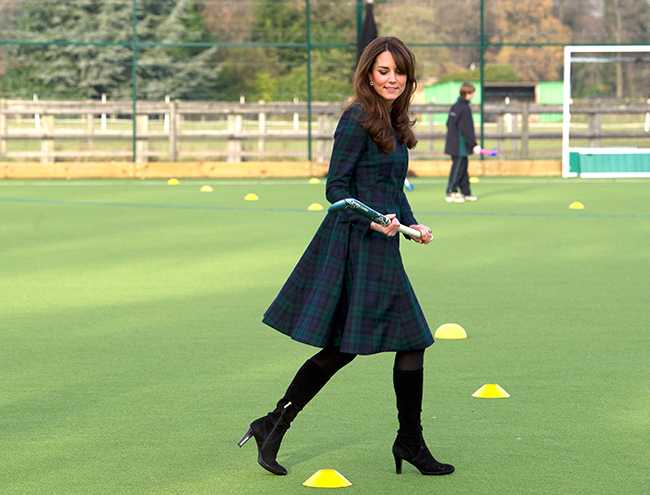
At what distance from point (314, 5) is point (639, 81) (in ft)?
49.4

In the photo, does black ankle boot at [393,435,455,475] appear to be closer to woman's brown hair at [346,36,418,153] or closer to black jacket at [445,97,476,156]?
woman's brown hair at [346,36,418,153]

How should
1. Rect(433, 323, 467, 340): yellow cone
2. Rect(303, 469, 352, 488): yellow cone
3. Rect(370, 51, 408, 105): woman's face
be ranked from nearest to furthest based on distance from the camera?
Rect(303, 469, 352, 488): yellow cone → Rect(370, 51, 408, 105): woman's face → Rect(433, 323, 467, 340): yellow cone

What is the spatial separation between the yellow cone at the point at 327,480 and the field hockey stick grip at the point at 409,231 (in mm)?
951

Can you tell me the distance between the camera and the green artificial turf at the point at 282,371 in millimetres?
4316

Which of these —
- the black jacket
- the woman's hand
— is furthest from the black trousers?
the woman's hand

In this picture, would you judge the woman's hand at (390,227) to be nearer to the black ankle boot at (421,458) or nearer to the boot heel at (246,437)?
the black ankle boot at (421,458)

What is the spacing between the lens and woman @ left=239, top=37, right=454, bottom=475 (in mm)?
4125

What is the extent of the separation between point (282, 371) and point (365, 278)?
194 cm

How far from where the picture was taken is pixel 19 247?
11.7 meters

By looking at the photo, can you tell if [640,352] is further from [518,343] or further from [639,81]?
[639,81]

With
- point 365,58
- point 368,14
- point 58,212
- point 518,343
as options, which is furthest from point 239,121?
point 365,58

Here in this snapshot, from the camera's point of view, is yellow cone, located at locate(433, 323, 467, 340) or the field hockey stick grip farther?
yellow cone, located at locate(433, 323, 467, 340)

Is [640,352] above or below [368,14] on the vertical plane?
below

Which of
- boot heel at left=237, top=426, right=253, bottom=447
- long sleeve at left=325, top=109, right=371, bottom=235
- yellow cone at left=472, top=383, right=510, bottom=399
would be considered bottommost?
yellow cone at left=472, top=383, right=510, bottom=399
